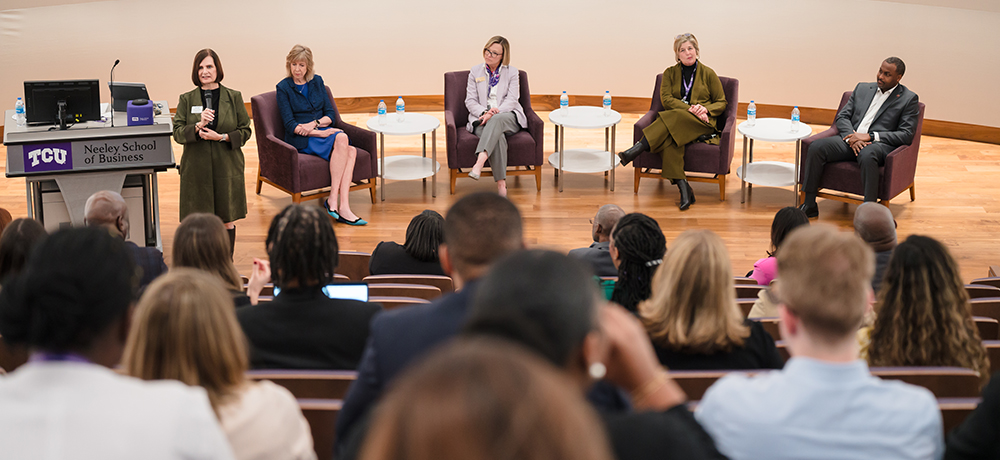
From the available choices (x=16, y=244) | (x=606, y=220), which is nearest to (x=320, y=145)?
(x=606, y=220)

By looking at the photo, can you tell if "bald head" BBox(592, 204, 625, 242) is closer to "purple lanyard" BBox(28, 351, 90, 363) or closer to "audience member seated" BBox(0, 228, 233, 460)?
"audience member seated" BBox(0, 228, 233, 460)

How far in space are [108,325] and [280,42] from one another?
8297 mm

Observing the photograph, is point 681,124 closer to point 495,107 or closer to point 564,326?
point 495,107

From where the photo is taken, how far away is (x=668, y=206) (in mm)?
6641

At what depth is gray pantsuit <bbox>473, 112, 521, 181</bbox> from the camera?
6.72 m

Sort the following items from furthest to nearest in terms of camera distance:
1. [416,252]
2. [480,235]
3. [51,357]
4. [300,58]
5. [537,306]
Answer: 1. [300,58]
2. [416,252]
3. [480,235]
4. [51,357]
5. [537,306]

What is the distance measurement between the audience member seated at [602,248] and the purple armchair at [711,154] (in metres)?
2.75

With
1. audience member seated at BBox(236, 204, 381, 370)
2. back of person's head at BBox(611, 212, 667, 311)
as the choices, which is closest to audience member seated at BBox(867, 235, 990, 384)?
back of person's head at BBox(611, 212, 667, 311)

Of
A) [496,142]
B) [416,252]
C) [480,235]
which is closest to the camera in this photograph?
[480,235]

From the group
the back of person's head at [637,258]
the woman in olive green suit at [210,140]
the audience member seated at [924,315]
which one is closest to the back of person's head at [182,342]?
the back of person's head at [637,258]

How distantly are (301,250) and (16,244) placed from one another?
1225mm

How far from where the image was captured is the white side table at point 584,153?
692 cm

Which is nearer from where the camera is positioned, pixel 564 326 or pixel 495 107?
pixel 564 326

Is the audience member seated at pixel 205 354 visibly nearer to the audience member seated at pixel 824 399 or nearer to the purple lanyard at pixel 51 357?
the purple lanyard at pixel 51 357
